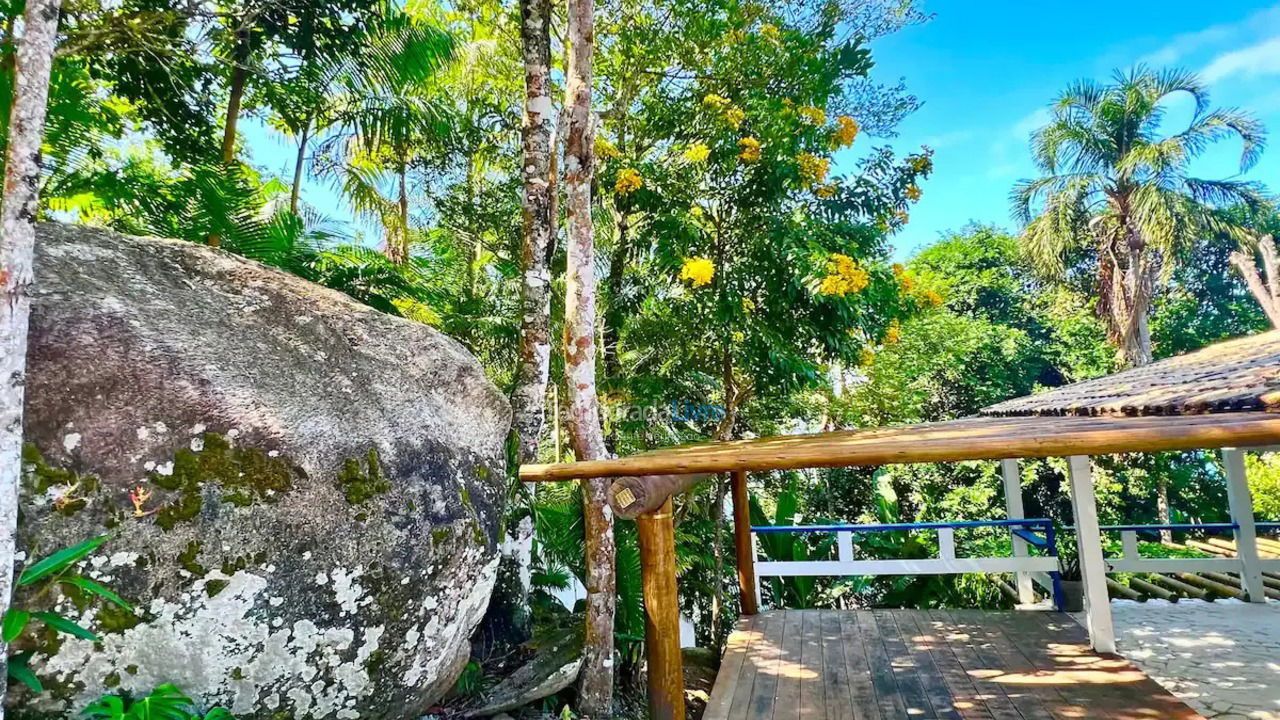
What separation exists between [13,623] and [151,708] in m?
0.63

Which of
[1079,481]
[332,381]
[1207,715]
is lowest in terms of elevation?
[1207,715]

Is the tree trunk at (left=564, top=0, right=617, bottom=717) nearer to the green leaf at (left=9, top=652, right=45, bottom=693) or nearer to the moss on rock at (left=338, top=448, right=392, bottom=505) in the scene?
the moss on rock at (left=338, top=448, right=392, bottom=505)

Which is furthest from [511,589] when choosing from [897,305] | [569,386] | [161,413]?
[897,305]

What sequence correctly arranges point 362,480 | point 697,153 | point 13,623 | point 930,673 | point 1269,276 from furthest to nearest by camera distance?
point 1269,276 < point 697,153 < point 930,673 < point 362,480 < point 13,623

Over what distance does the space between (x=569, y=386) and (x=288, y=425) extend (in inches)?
79.4

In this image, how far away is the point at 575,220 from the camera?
5.20 metres

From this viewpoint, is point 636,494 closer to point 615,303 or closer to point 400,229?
point 615,303

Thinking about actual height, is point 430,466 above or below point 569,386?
below

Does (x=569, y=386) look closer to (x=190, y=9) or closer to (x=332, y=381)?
(x=332, y=381)

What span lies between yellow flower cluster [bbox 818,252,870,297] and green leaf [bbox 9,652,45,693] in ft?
18.9

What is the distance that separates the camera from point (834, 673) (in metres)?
4.86

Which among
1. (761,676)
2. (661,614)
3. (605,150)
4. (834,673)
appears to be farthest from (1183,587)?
(605,150)

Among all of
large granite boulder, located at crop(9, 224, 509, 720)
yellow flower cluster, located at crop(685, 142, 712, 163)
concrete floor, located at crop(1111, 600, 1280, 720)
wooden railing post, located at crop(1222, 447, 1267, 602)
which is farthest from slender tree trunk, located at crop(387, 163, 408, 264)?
wooden railing post, located at crop(1222, 447, 1267, 602)

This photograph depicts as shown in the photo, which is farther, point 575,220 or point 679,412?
point 679,412
